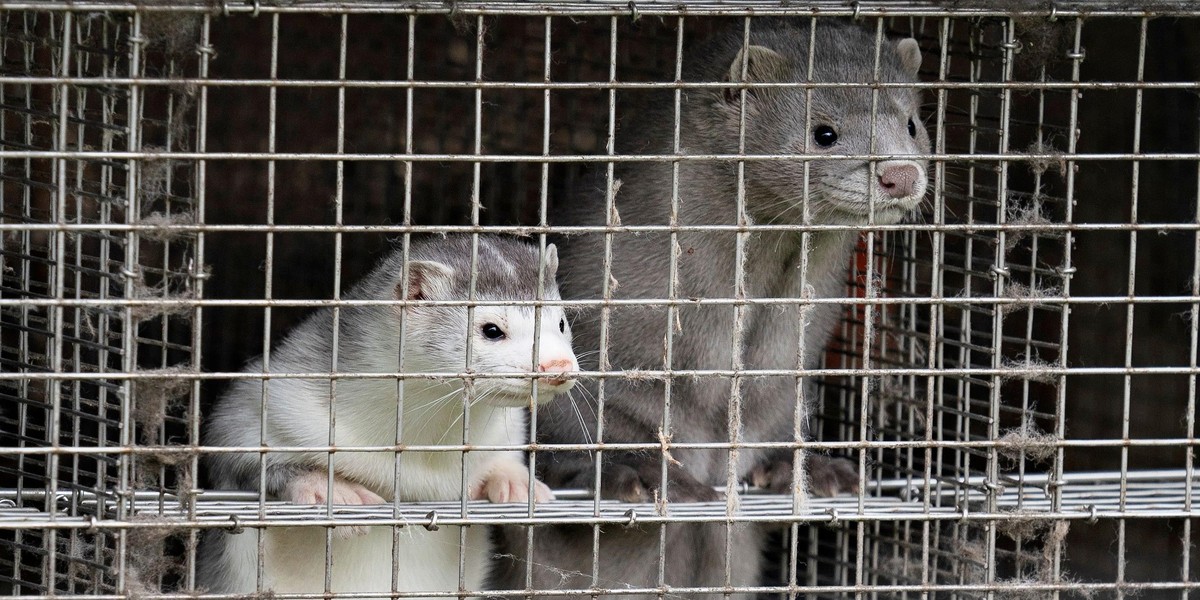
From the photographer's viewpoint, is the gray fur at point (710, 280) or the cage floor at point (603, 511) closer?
the cage floor at point (603, 511)

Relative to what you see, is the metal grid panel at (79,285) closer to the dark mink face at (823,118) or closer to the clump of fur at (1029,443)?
the dark mink face at (823,118)

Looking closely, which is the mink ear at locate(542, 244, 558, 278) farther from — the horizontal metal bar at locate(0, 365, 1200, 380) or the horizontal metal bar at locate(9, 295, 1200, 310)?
the horizontal metal bar at locate(9, 295, 1200, 310)

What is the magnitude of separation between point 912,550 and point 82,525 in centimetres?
175

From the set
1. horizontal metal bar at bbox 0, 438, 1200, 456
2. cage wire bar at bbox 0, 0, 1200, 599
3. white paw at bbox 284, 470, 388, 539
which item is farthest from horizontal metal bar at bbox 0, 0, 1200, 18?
white paw at bbox 284, 470, 388, 539

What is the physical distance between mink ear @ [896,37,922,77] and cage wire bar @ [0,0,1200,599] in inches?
4.0

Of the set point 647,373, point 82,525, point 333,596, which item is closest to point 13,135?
point 82,525

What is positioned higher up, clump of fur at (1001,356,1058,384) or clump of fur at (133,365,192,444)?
clump of fur at (1001,356,1058,384)

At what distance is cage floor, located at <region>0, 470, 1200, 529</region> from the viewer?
178 centimetres

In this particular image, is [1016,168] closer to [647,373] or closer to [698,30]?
[698,30]

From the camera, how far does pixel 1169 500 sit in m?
2.15

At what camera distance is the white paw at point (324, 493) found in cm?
210

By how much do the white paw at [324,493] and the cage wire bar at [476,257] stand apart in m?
0.08

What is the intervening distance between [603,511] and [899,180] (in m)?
0.74

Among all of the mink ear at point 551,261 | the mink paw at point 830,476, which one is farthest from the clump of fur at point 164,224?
the mink paw at point 830,476
